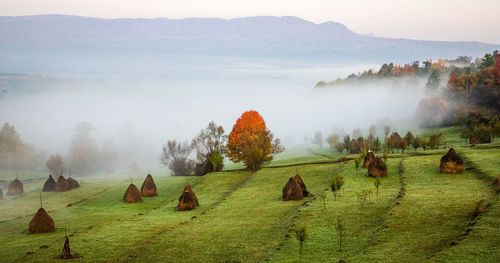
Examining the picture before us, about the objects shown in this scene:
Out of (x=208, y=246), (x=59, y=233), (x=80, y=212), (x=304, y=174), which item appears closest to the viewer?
(x=208, y=246)

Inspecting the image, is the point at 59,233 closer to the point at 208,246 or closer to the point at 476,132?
the point at 208,246

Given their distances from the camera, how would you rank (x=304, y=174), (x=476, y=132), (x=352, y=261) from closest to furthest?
(x=352, y=261), (x=304, y=174), (x=476, y=132)

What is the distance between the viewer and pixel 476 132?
94.8 m

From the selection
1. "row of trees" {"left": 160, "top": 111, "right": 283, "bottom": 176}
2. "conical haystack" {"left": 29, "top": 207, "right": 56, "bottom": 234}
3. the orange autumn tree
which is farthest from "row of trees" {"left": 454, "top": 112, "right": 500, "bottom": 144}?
"conical haystack" {"left": 29, "top": 207, "right": 56, "bottom": 234}

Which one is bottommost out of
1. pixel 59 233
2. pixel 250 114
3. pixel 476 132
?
pixel 59 233

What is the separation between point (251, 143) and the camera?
305 ft

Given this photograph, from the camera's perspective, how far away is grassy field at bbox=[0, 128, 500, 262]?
3550cm

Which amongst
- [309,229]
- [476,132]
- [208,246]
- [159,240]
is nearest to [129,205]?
[159,240]

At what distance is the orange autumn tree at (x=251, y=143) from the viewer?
9250 cm

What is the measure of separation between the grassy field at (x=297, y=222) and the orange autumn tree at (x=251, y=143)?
1673 centimetres

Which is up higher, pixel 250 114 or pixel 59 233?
pixel 250 114

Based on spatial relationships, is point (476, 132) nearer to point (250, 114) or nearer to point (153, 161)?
point (250, 114)

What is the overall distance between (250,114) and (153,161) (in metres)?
83.1

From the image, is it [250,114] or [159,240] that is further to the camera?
[250,114]
